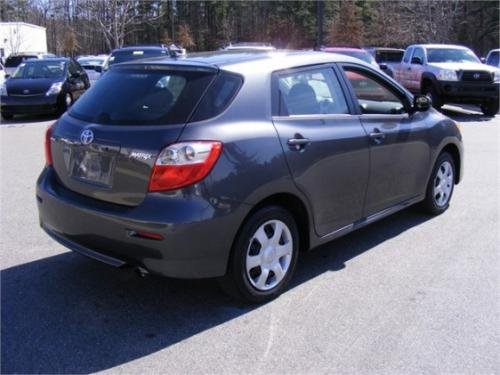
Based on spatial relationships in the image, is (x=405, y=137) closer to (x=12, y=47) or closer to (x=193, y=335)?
(x=193, y=335)

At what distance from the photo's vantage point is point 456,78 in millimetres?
15461

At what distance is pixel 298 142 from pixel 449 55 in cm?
1443

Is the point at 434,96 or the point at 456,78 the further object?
the point at 434,96

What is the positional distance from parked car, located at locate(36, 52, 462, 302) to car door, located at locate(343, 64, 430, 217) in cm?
4

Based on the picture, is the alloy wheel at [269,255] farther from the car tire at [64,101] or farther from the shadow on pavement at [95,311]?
the car tire at [64,101]

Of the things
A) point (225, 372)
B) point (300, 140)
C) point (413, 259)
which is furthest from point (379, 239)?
point (225, 372)

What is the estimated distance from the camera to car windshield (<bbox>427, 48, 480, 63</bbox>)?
16.7 meters

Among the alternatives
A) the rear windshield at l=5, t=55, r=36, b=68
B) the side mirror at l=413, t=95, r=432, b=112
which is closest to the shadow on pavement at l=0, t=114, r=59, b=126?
the side mirror at l=413, t=95, r=432, b=112

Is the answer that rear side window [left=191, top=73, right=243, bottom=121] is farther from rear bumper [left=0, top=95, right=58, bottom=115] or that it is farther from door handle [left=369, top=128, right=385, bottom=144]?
rear bumper [left=0, top=95, right=58, bottom=115]

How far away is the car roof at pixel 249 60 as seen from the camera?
152 inches

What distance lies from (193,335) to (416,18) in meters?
43.4

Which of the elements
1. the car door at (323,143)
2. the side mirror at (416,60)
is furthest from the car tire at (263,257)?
the side mirror at (416,60)

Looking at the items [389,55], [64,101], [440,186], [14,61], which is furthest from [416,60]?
[14,61]

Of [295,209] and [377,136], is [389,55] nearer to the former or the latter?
[377,136]
